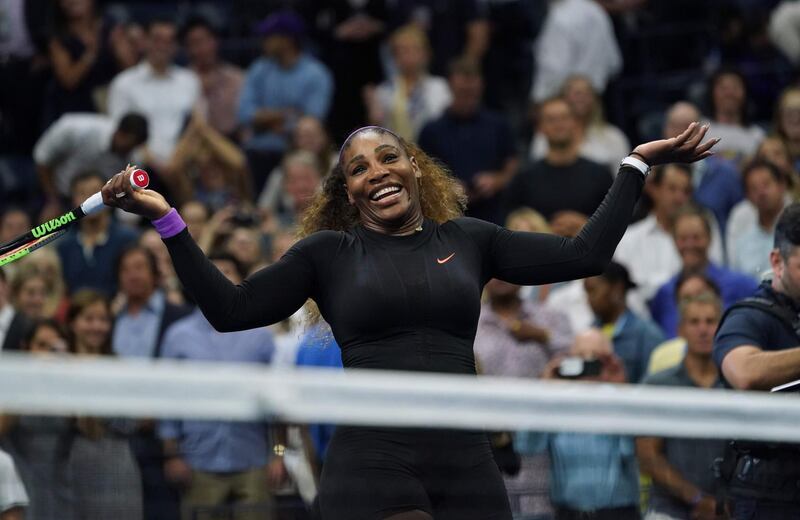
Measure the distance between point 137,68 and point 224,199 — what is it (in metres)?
1.73

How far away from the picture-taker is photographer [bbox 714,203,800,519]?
5562 millimetres

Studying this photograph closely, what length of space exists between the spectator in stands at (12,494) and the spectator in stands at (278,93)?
8.70 metres

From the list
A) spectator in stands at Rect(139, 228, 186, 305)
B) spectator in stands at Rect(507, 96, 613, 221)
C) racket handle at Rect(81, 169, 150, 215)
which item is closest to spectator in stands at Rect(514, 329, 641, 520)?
racket handle at Rect(81, 169, 150, 215)

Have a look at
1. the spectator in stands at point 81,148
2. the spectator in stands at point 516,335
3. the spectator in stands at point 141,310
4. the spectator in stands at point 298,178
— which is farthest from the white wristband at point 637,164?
the spectator in stands at point 81,148

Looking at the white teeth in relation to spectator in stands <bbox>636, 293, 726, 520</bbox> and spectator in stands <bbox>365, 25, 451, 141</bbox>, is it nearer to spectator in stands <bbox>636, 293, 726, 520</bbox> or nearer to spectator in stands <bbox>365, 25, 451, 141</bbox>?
spectator in stands <bbox>636, 293, 726, 520</bbox>

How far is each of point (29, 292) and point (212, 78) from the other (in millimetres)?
4193

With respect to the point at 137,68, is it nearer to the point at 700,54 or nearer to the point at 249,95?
the point at 249,95

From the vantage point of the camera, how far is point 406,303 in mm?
5246

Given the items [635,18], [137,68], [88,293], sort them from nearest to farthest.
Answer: [88,293] → [137,68] → [635,18]

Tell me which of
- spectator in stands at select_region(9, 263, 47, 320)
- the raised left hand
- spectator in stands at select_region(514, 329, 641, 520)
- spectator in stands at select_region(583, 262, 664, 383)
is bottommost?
spectator in stands at select_region(583, 262, 664, 383)

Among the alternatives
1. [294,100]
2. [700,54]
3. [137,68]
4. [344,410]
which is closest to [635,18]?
[700,54]

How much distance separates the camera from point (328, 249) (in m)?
5.42

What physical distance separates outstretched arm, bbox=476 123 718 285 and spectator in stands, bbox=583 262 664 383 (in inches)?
141

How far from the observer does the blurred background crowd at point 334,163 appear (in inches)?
204
